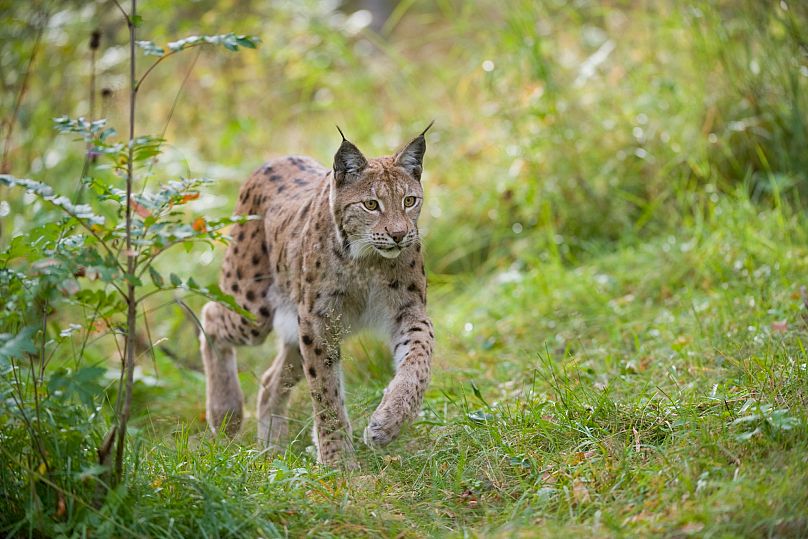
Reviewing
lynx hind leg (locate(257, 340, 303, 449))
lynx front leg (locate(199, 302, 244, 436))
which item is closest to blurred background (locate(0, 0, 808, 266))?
lynx front leg (locate(199, 302, 244, 436))

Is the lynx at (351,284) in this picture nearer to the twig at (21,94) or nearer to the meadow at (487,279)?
the meadow at (487,279)

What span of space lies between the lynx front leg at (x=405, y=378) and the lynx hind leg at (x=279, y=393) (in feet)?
3.12

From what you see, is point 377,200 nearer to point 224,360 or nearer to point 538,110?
point 224,360

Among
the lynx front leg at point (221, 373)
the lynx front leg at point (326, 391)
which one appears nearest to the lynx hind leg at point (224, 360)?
the lynx front leg at point (221, 373)

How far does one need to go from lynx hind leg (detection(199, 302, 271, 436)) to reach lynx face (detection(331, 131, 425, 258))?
1265 millimetres

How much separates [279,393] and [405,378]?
1488mm

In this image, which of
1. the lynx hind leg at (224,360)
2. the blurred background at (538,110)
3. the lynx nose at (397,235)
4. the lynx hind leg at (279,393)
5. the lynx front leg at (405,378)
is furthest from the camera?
the blurred background at (538,110)

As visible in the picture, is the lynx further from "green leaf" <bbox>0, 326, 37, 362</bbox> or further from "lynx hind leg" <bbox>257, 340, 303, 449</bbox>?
"green leaf" <bbox>0, 326, 37, 362</bbox>

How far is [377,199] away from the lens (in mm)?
4766

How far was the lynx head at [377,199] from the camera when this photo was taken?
4.67 m

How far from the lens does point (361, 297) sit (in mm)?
4949

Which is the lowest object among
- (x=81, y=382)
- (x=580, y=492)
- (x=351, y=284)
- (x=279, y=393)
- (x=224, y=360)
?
(x=580, y=492)

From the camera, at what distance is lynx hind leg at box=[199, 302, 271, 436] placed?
5832mm

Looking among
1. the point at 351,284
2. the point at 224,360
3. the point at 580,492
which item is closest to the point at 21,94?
the point at 224,360
